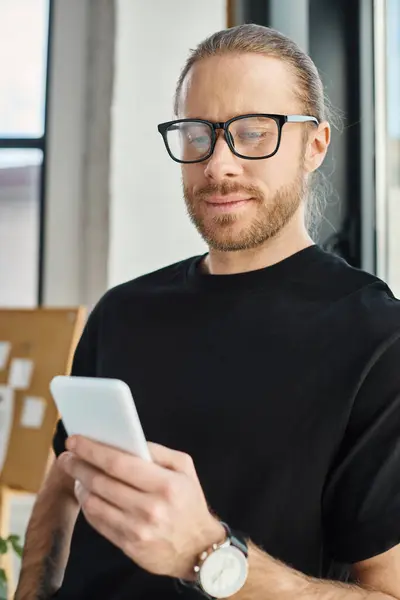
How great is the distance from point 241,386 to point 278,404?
0.20ft

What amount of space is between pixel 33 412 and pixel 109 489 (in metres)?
1.37

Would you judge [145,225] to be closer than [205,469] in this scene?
No

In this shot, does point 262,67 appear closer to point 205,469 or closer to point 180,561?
point 205,469

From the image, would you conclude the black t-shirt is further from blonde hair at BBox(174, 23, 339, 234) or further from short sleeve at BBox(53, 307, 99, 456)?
blonde hair at BBox(174, 23, 339, 234)

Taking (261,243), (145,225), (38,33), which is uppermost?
(38,33)

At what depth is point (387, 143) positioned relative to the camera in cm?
167

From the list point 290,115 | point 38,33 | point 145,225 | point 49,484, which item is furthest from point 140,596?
point 38,33

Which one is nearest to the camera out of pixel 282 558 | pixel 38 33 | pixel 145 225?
pixel 282 558

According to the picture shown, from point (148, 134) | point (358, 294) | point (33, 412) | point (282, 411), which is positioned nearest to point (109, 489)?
point (282, 411)

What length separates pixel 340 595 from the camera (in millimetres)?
900

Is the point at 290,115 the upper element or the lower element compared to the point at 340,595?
upper

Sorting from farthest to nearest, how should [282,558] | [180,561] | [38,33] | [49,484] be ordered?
[38,33]
[49,484]
[282,558]
[180,561]

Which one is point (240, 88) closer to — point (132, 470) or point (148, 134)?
point (132, 470)

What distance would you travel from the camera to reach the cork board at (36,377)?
6.77ft
